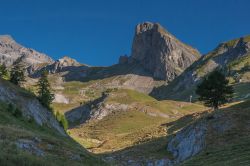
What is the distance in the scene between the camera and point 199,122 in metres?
61.3

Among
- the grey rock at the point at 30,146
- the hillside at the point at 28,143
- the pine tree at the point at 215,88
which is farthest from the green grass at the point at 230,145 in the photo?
the pine tree at the point at 215,88

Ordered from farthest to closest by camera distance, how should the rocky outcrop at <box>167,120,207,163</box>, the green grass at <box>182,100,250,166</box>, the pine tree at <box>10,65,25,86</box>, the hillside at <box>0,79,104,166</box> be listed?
the pine tree at <box>10,65,25,86</box> → the rocky outcrop at <box>167,120,207,163</box> → the green grass at <box>182,100,250,166</box> → the hillside at <box>0,79,104,166</box>

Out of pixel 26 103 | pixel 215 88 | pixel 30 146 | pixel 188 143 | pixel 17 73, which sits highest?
pixel 17 73

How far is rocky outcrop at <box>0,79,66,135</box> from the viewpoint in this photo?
66.2m

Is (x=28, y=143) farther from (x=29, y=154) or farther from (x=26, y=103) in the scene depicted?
(x=26, y=103)

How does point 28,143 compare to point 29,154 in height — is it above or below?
above

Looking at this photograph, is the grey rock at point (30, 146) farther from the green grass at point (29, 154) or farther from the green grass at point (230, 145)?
the green grass at point (230, 145)

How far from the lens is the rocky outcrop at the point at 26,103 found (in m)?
66.2

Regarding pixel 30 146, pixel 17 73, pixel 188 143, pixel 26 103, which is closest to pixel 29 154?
pixel 30 146

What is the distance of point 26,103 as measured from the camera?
71.6 m

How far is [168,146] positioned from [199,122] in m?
7.97

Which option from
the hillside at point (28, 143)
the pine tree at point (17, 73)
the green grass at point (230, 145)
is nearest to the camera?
the hillside at point (28, 143)

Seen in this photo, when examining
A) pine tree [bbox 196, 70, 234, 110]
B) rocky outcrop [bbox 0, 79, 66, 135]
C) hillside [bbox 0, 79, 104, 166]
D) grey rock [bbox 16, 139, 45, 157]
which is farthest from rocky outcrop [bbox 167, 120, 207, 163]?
grey rock [bbox 16, 139, 45, 157]

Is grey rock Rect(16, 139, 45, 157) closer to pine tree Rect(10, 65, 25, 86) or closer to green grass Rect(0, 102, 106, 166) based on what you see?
green grass Rect(0, 102, 106, 166)
